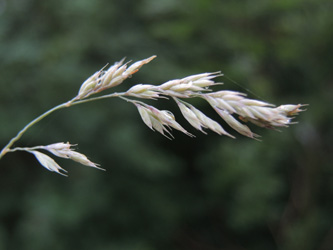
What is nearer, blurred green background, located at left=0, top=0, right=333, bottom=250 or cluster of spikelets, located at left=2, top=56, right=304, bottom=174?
cluster of spikelets, located at left=2, top=56, right=304, bottom=174

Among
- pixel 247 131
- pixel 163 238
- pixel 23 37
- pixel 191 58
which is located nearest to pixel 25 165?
pixel 23 37

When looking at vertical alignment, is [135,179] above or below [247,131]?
below

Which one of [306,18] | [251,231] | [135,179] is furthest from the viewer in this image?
[251,231]

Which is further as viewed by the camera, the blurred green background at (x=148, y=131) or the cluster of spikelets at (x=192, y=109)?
the blurred green background at (x=148, y=131)

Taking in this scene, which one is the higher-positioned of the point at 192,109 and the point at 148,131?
the point at 192,109

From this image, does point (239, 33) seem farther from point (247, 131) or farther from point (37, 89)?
point (247, 131)

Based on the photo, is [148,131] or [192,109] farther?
[148,131]

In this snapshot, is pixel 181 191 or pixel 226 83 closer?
pixel 226 83

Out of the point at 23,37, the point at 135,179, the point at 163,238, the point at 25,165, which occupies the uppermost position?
the point at 23,37
